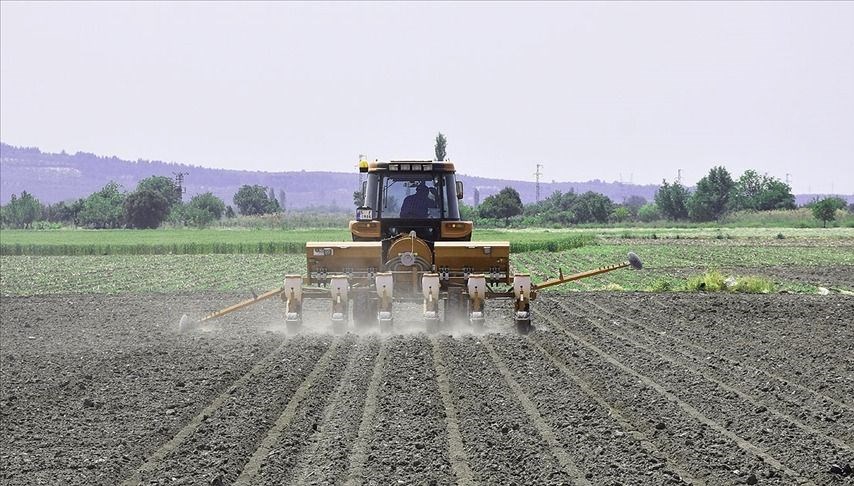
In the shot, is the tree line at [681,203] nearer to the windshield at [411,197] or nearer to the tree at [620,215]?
the tree at [620,215]

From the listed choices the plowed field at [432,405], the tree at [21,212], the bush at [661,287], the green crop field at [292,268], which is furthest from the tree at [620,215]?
the plowed field at [432,405]

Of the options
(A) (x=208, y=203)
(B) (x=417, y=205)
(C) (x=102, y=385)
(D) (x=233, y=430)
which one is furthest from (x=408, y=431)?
(A) (x=208, y=203)

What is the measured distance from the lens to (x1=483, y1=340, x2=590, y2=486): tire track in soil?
25.7 feet

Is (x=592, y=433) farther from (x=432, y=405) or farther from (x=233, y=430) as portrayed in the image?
(x=233, y=430)

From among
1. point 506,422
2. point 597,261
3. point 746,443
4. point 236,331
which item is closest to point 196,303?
point 236,331

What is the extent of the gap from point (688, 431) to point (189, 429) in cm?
458

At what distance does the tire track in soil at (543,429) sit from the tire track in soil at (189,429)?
10.2 feet

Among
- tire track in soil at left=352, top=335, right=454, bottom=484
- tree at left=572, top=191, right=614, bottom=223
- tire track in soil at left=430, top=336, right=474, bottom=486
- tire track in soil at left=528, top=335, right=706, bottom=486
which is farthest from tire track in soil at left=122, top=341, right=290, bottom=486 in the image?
tree at left=572, top=191, right=614, bottom=223

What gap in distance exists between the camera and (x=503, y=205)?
11906cm

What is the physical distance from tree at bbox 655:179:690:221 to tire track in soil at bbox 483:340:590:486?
125 metres

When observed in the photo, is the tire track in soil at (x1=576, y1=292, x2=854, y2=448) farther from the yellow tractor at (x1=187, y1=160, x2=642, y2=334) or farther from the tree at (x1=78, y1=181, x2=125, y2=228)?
the tree at (x1=78, y1=181, x2=125, y2=228)

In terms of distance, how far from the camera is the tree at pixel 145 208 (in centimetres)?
11781

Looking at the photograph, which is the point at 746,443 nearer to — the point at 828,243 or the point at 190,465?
the point at 190,465

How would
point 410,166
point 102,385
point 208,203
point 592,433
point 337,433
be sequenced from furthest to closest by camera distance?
point 208,203 → point 410,166 → point 102,385 → point 337,433 → point 592,433
